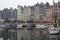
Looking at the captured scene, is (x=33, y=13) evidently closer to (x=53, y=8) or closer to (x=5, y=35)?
(x=53, y=8)

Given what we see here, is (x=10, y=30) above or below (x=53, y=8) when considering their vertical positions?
below

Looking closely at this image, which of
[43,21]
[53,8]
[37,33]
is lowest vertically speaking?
[37,33]

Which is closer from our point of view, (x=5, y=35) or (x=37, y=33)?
(x=5, y=35)

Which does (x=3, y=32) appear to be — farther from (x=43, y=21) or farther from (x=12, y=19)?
(x=43, y=21)

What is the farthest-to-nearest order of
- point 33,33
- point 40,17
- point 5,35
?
point 40,17 → point 33,33 → point 5,35

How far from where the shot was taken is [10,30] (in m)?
2.58

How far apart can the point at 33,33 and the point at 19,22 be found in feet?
1.08

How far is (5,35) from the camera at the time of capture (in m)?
2.46

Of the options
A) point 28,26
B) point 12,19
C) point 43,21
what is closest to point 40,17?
point 43,21

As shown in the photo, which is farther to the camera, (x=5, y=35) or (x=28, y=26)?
(x=28, y=26)

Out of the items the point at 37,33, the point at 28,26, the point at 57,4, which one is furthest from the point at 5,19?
the point at 57,4

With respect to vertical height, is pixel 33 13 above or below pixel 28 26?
above

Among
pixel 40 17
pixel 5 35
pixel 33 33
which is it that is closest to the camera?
pixel 5 35

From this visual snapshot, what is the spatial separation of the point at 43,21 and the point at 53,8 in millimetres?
333
